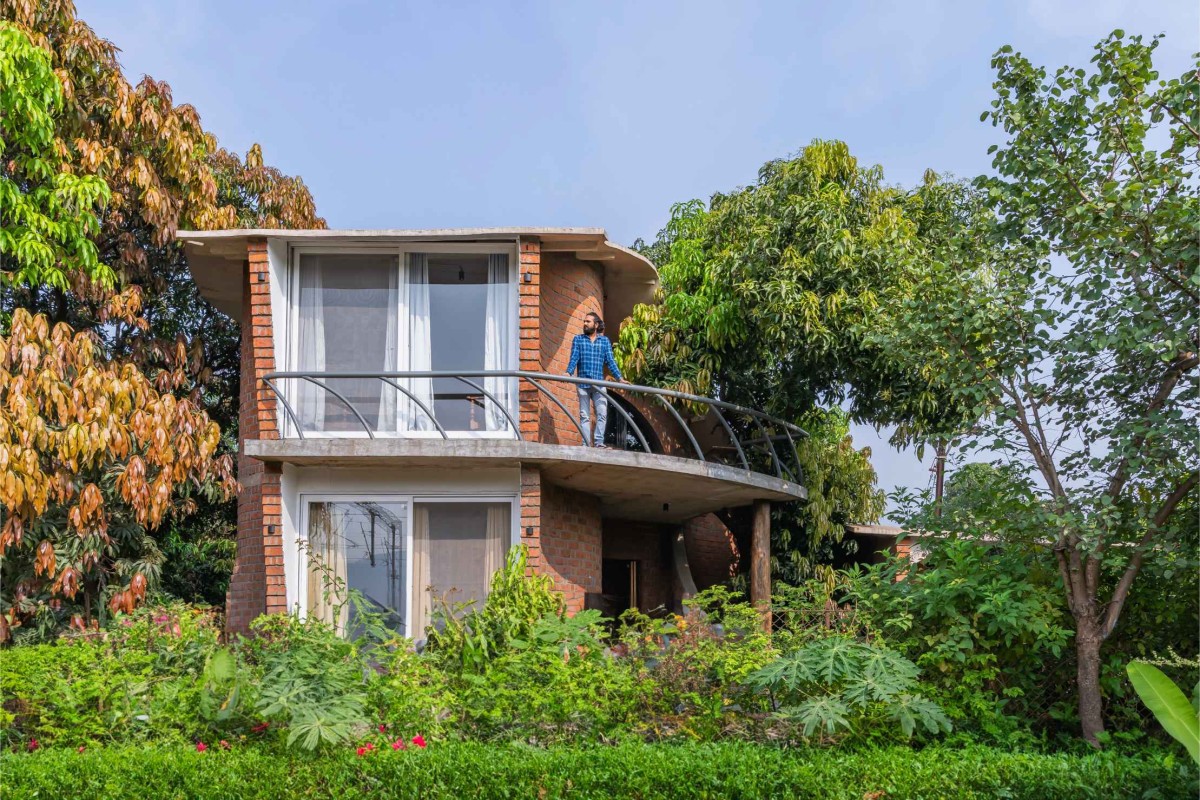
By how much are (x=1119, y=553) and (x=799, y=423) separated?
10.6 meters

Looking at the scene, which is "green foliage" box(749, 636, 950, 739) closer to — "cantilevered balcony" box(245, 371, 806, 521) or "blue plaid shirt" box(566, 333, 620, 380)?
"cantilevered balcony" box(245, 371, 806, 521)

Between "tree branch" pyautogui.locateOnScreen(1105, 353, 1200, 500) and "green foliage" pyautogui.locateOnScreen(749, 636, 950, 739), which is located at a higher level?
"tree branch" pyautogui.locateOnScreen(1105, 353, 1200, 500)

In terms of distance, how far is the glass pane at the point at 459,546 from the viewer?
40.6 ft

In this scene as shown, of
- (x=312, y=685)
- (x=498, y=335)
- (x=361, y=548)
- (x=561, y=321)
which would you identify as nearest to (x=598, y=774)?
(x=312, y=685)

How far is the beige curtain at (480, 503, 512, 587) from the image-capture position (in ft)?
40.8

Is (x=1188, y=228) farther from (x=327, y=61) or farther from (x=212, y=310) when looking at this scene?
(x=212, y=310)

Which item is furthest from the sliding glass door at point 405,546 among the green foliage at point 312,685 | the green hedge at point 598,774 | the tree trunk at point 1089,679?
the tree trunk at point 1089,679

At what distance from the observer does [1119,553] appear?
24.7ft

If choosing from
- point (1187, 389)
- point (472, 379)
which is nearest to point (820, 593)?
point (1187, 389)

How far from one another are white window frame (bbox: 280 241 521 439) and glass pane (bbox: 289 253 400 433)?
2.2 inches

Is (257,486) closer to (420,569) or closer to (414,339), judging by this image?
(420,569)

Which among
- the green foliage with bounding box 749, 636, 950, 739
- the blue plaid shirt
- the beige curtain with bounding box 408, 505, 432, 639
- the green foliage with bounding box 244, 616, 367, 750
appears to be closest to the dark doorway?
the blue plaid shirt

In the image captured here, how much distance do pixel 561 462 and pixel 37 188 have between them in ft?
25.8

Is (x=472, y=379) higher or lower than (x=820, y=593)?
higher
